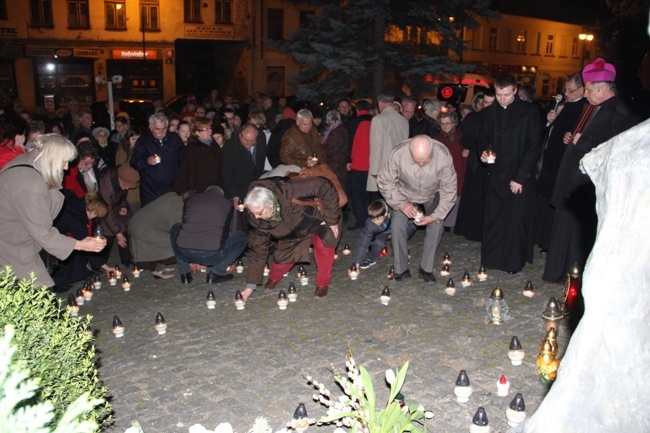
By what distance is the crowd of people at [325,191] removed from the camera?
7.54 metres

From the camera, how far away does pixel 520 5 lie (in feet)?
167

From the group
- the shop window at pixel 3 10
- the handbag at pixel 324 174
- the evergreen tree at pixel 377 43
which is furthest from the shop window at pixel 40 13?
the handbag at pixel 324 174

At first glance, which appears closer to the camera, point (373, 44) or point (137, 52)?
point (373, 44)

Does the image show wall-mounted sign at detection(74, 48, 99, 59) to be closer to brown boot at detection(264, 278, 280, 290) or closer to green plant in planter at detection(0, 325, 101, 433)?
brown boot at detection(264, 278, 280, 290)

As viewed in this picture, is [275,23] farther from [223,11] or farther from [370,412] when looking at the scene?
[370,412]

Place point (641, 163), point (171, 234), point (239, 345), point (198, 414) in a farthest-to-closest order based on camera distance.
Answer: point (171, 234) < point (239, 345) < point (198, 414) < point (641, 163)

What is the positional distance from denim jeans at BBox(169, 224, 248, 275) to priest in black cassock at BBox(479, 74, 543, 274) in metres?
3.45

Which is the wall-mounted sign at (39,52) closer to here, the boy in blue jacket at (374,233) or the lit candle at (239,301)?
the boy in blue jacket at (374,233)

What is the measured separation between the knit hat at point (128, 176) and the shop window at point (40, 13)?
30.6 m

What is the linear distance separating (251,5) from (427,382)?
121 ft

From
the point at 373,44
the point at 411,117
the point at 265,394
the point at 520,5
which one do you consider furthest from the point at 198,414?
the point at 520,5

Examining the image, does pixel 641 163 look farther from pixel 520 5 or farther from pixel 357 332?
pixel 520 5

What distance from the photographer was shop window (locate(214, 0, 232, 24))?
38.5 meters

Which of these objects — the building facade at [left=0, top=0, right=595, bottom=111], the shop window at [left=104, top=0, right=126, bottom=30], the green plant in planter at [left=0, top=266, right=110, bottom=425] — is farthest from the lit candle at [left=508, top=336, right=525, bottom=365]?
the shop window at [left=104, top=0, right=126, bottom=30]
